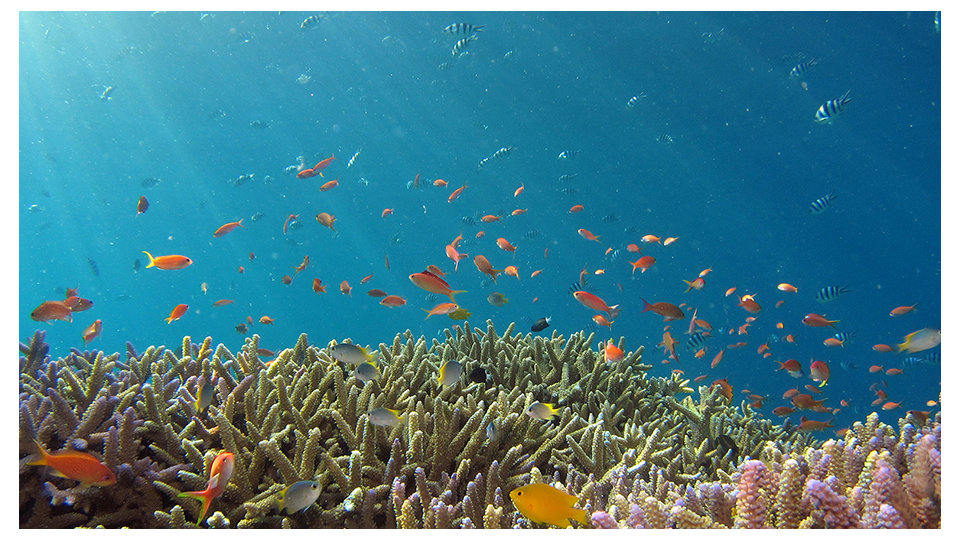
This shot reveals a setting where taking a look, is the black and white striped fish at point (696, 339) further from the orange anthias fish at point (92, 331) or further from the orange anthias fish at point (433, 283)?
the orange anthias fish at point (92, 331)

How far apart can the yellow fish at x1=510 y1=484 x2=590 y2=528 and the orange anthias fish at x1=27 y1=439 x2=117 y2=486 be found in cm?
222

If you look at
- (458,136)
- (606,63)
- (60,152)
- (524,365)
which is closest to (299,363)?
(524,365)

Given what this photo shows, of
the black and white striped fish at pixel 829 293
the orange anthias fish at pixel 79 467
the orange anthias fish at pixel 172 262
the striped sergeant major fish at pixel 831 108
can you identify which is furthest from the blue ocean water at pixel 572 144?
the orange anthias fish at pixel 79 467

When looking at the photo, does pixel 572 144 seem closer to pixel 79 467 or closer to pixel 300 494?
pixel 300 494

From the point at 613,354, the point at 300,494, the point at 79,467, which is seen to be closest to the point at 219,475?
the point at 300,494

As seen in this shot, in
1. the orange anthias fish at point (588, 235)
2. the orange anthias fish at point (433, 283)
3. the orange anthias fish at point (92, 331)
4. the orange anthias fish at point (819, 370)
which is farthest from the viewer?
the orange anthias fish at point (588, 235)

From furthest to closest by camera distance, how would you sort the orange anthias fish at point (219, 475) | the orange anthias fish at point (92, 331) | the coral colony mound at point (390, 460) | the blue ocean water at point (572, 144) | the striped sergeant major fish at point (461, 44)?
1. the blue ocean water at point (572, 144)
2. the striped sergeant major fish at point (461, 44)
3. the orange anthias fish at point (92, 331)
4. the orange anthias fish at point (219, 475)
5. the coral colony mound at point (390, 460)

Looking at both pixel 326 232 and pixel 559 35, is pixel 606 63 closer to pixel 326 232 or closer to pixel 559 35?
pixel 559 35

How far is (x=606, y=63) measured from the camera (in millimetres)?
28594

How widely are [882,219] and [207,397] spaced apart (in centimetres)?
5460

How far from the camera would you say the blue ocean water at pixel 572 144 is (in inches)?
1056

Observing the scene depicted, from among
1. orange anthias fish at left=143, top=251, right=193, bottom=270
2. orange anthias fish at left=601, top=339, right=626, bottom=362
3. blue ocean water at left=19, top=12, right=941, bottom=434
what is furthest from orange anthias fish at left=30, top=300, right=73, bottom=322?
blue ocean water at left=19, top=12, right=941, bottom=434

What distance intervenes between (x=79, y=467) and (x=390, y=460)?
1.65 meters

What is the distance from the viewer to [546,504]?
2.21 m
